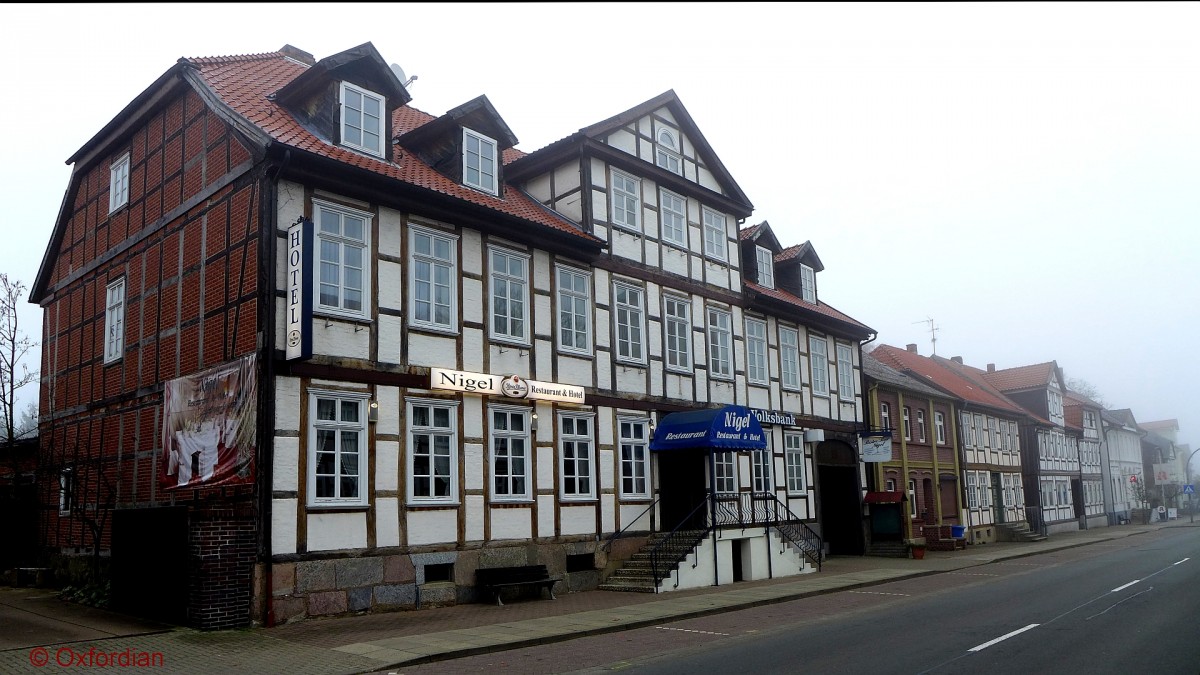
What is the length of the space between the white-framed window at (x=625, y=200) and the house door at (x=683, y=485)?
5923 mm

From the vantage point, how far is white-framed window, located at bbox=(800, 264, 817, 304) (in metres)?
31.9

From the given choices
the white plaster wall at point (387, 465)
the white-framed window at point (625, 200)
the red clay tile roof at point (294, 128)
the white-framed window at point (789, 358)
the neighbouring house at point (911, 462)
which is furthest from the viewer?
the neighbouring house at point (911, 462)

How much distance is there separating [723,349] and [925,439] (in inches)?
668

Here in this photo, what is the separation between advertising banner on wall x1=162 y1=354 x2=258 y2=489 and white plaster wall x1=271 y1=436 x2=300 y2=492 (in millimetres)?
370

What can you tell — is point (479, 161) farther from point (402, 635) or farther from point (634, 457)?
point (402, 635)

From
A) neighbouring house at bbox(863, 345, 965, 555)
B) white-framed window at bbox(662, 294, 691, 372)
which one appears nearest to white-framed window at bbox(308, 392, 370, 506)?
white-framed window at bbox(662, 294, 691, 372)

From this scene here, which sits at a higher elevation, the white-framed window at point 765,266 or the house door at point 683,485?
the white-framed window at point 765,266

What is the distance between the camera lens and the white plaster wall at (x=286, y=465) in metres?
15.0

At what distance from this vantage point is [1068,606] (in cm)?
1636

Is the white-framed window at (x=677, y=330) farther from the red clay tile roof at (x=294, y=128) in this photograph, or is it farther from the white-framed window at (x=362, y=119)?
the white-framed window at (x=362, y=119)

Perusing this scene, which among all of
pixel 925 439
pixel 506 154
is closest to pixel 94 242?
pixel 506 154

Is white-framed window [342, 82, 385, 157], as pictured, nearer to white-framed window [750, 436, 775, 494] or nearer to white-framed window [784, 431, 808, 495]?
white-framed window [750, 436, 775, 494]

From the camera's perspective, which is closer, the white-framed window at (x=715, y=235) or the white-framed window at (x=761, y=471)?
the white-framed window at (x=761, y=471)

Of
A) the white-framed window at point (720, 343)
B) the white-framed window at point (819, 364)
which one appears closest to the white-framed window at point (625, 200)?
the white-framed window at point (720, 343)
